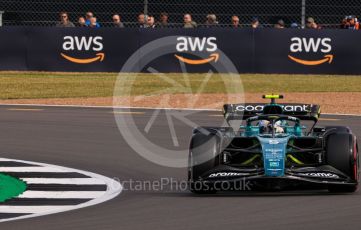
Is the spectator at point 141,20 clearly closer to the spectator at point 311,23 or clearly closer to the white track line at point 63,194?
the spectator at point 311,23

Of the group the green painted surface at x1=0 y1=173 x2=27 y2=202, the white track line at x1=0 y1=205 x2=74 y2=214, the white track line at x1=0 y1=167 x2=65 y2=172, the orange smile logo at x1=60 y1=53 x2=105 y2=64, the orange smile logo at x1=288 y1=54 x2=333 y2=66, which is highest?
the orange smile logo at x1=60 y1=53 x2=105 y2=64

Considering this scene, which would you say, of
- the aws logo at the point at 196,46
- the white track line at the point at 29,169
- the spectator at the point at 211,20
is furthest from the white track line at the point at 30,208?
the spectator at the point at 211,20

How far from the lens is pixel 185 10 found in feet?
104

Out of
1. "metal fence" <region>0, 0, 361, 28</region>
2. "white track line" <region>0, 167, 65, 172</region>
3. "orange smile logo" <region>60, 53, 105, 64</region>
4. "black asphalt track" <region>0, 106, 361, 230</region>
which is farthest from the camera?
"metal fence" <region>0, 0, 361, 28</region>

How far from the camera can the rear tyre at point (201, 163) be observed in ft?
39.4

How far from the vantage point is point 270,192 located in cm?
1227

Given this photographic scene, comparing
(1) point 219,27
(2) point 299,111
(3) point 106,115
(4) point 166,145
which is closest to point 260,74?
(1) point 219,27

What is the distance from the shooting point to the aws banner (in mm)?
29859

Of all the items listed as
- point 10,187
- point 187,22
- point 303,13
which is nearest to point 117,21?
point 187,22

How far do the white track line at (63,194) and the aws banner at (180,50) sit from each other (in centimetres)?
1752

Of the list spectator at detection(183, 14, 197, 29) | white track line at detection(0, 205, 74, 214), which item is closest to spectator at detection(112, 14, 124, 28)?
spectator at detection(183, 14, 197, 29)

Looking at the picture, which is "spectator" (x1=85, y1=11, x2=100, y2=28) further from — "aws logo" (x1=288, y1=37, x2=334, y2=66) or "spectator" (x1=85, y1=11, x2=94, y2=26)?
"aws logo" (x1=288, y1=37, x2=334, y2=66)

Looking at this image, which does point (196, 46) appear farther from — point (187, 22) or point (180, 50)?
point (187, 22)

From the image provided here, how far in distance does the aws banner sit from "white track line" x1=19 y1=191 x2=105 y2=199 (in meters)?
17.5
